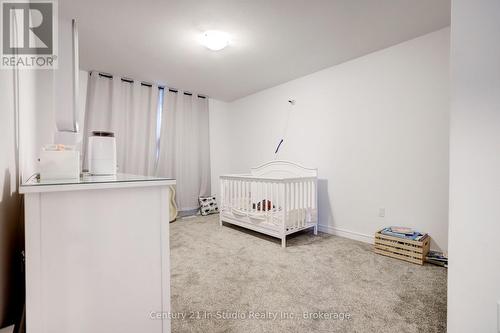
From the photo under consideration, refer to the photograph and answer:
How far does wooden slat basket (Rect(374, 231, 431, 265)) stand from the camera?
201 cm

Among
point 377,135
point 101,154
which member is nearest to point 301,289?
point 101,154

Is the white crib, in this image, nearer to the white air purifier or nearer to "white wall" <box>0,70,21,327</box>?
the white air purifier

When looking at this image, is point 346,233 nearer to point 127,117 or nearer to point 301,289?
point 301,289

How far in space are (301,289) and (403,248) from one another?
1201mm

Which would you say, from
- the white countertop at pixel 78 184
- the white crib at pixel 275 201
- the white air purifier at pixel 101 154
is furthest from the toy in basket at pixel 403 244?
the white air purifier at pixel 101 154

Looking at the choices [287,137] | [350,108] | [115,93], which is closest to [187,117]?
[115,93]

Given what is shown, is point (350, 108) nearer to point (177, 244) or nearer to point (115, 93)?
point (177, 244)

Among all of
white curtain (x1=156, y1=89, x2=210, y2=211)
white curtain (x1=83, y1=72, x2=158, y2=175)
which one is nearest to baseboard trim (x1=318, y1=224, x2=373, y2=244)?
white curtain (x1=156, y1=89, x2=210, y2=211)

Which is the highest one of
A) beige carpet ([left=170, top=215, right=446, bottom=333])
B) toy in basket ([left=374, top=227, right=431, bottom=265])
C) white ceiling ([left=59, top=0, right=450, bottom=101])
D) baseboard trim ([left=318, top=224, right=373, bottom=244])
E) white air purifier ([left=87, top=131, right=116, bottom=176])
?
white ceiling ([left=59, top=0, right=450, bottom=101])

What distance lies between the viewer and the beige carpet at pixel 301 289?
50.1 inches

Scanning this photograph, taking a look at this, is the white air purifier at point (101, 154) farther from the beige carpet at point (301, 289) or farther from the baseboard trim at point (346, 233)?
the baseboard trim at point (346, 233)

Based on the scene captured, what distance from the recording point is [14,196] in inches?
40.7

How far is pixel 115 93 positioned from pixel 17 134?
2.68m

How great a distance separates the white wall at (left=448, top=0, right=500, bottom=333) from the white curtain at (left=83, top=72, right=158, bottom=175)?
146 inches
